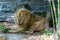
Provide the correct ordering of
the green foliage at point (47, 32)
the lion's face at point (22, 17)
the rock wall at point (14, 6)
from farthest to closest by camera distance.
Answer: the rock wall at point (14, 6) < the lion's face at point (22, 17) < the green foliage at point (47, 32)

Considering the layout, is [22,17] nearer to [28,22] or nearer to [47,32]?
[28,22]

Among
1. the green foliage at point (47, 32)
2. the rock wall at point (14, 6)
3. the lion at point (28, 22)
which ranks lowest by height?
the green foliage at point (47, 32)

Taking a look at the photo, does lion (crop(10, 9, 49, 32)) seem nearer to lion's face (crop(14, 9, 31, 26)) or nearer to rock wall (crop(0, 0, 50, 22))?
lion's face (crop(14, 9, 31, 26))

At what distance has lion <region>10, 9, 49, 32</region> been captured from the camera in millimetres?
3211

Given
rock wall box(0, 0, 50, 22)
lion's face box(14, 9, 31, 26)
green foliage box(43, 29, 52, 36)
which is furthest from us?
rock wall box(0, 0, 50, 22)

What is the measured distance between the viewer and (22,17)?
126 inches

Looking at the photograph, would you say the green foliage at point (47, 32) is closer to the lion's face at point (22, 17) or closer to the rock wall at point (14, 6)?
the lion's face at point (22, 17)

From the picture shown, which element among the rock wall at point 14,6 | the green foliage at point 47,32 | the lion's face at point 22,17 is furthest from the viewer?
the rock wall at point 14,6

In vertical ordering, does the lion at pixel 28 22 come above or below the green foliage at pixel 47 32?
above

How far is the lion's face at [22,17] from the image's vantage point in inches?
125

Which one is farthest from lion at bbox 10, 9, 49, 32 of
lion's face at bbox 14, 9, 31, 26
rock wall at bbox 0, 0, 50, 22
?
rock wall at bbox 0, 0, 50, 22

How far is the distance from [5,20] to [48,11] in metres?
0.70

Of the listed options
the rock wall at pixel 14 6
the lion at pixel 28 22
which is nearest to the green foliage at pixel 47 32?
the lion at pixel 28 22

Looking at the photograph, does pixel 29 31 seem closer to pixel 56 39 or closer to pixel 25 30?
pixel 25 30
